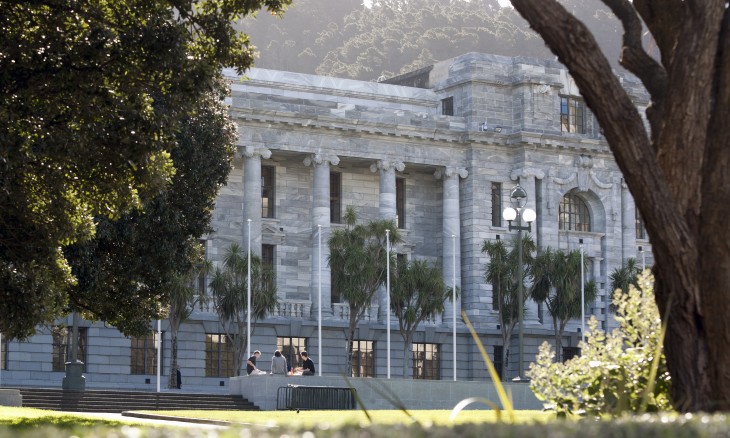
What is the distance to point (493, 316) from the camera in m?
72.8

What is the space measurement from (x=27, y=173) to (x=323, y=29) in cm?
10582

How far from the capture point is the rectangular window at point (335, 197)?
241ft

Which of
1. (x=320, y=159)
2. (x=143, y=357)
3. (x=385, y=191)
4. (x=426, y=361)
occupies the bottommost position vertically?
(x=426, y=361)

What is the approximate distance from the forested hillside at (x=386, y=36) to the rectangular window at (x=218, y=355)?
1964 inches

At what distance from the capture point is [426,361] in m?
71.6

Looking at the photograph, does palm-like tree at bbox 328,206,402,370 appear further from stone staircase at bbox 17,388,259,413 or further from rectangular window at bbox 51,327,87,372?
stone staircase at bbox 17,388,259,413

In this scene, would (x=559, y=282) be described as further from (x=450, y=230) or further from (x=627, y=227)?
(x=627, y=227)

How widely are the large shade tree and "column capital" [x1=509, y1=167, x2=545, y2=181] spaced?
60.2m

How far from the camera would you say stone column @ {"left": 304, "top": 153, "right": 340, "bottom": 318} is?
68750 millimetres

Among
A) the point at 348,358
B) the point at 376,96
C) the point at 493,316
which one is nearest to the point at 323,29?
the point at 376,96

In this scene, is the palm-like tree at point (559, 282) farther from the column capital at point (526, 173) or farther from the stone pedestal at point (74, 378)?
the stone pedestal at point (74, 378)

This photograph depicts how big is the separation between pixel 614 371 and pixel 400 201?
60929 mm

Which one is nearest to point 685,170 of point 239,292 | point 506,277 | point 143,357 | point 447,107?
point 239,292

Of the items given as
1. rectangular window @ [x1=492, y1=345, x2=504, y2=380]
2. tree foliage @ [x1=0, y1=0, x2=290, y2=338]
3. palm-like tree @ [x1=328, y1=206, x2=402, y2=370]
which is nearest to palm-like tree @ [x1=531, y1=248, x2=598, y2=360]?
rectangular window @ [x1=492, y1=345, x2=504, y2=380]
